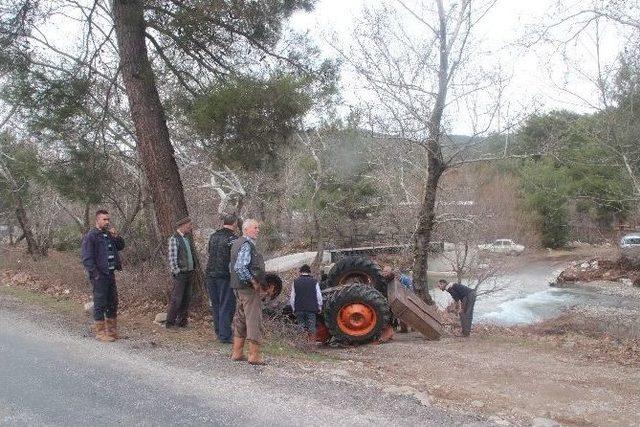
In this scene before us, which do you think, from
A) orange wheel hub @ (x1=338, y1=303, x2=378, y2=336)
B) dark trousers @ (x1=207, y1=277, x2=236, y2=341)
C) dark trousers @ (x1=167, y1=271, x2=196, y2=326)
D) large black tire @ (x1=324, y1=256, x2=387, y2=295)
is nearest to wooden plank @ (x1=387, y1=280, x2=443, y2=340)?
orange wheel hub @ (x1=338, y1=303, x2=378, y2=336)

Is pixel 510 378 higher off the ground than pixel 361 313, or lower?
lower

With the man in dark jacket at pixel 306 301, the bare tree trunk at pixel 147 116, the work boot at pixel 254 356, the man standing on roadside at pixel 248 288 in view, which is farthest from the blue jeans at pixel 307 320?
the work boot at pixel 254 356

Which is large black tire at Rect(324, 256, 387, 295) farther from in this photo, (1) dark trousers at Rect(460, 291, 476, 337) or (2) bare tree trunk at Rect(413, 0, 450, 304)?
(2) bare tree trunk at Rect(413, 0, 450, 304)

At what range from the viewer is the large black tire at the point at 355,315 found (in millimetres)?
9430

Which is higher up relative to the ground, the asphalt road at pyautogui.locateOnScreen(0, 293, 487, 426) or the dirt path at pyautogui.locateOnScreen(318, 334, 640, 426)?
the asphalt road at pyautogui.locateOnScreen(0, 293, 487, 426)

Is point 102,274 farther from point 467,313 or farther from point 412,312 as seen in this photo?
point 467,313

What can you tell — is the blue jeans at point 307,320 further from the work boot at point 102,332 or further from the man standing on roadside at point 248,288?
the work boot at point 102,332

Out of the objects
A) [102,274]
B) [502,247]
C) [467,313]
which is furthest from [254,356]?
[502,247]

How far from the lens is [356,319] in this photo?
948 cm

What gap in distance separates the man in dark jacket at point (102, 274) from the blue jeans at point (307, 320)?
2.94 m

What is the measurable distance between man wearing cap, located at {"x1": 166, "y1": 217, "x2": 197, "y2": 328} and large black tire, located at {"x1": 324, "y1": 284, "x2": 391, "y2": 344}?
2.33 meters

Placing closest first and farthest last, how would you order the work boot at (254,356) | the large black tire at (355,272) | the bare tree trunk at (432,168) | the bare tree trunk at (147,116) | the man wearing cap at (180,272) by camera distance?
1. the work boot at (254,356)
2. the man wearing cap at (180,272)
3. the bare tree trunk at (147,116)
4. the large black tire at (355,272)
5. the bare tree trunk at (432,168)

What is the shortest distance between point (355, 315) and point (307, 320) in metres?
0.80

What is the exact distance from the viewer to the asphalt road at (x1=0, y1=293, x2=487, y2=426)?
16.2 feet
